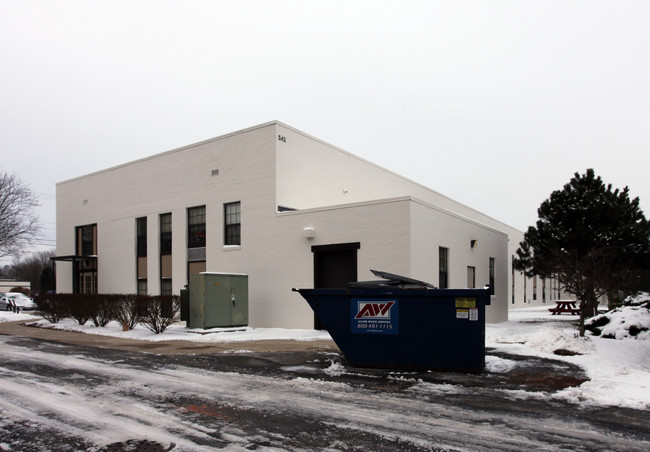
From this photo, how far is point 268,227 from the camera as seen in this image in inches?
779

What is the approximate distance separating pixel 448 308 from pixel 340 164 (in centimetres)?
1509

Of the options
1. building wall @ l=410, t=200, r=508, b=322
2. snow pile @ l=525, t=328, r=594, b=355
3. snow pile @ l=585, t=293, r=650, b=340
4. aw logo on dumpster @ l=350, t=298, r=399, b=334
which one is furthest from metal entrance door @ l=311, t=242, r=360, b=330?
aw logo on dumpster @ l=350, t=298, r=399, b=334

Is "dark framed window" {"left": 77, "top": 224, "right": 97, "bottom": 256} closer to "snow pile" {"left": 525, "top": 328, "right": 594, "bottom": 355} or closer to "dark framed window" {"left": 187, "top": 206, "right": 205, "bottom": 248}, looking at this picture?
"dark framed window" {"left": 187, "top": 206, "right": 205, "bottom": 248}

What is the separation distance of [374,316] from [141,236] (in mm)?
18864

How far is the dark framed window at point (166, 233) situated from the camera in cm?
2414

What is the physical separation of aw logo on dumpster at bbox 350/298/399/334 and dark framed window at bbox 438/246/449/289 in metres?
9.64

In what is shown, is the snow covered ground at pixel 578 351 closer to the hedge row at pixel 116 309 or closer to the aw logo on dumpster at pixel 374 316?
the hedge row at pixel 116 309

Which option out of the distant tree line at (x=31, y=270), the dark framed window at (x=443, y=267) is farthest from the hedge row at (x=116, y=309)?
the distant tree line at (x=31, y=270)

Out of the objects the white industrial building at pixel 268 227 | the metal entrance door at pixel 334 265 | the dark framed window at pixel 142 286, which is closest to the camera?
the white industrial building at pixel 268 227

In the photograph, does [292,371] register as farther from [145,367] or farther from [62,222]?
[62,222]

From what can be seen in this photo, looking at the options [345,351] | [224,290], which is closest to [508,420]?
[345,351]

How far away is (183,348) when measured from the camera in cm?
1330

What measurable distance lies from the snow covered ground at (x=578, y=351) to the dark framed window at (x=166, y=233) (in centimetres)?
550

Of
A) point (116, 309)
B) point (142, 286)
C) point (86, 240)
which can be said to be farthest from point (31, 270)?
point (116, 309)
